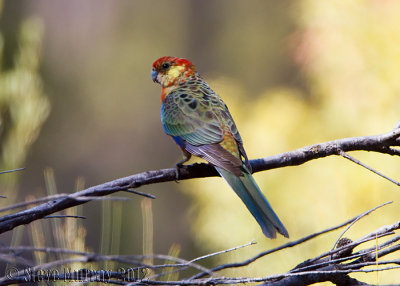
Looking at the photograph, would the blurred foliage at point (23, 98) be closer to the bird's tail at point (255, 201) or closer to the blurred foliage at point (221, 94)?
the blurred foliage at point (221, 94)

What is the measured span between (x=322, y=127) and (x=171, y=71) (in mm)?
958

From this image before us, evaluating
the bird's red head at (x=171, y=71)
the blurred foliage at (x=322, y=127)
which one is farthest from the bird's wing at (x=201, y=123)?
the blurred foliage at (x=322, y=127)

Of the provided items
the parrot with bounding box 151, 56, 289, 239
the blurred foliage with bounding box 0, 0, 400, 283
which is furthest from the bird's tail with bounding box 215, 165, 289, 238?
the blurred foliage with bounding box 0, 0, 400, 283

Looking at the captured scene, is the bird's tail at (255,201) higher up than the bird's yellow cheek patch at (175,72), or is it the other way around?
the bird's yellow cheek patch at (175,72)

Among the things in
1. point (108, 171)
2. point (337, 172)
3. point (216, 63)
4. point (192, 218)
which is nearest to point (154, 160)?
point (108, 171)

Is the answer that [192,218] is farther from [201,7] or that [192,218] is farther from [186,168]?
[201,7]

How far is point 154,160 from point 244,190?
6217 mm

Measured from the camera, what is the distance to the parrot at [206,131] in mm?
2021

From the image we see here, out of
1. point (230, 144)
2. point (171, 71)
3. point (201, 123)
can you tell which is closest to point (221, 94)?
point (171, 71)

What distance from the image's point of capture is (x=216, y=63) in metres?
8.51

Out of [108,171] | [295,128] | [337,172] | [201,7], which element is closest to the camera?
[337,172]

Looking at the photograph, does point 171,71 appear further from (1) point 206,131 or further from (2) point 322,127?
(2) point 322,127

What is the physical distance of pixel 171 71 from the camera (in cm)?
302

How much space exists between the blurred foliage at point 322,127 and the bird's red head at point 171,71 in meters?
0.62
